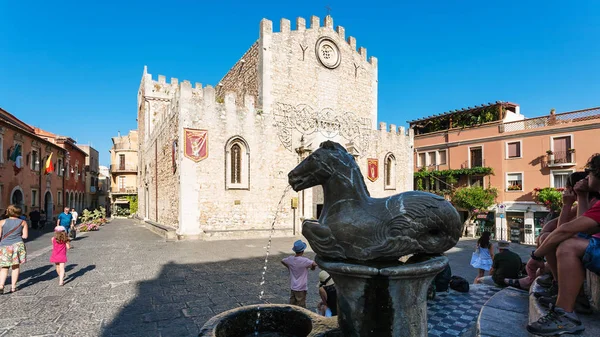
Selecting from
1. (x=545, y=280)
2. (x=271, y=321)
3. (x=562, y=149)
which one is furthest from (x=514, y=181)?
(x=271, y=321)

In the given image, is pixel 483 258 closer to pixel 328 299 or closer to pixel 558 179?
pixel 328 299

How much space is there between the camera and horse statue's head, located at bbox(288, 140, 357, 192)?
95.7 inches

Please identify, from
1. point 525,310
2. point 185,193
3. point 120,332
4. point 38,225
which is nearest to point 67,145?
point 38,225

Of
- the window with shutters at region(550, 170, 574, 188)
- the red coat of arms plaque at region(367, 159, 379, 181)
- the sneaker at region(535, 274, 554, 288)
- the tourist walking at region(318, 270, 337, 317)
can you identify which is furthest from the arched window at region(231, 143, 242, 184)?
the window with shutters at region(550, 170, 574, 188)

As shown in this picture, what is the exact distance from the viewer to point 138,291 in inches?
266

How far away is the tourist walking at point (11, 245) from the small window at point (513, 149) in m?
29.3

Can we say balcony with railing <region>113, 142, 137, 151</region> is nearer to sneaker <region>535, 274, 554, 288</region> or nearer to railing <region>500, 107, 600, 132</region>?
railing <region>500, 107, 600, 132</region>

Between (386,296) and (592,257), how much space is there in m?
1.58

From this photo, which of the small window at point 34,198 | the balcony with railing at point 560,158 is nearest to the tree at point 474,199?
the balcony with railing at point 560,158

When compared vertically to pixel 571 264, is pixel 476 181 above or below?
above

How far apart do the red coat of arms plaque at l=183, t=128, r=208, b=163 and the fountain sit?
1351 centimetres

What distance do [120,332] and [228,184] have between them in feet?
38.0

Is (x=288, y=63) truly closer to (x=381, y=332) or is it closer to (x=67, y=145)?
(x=381, y=332)

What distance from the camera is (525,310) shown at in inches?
134
